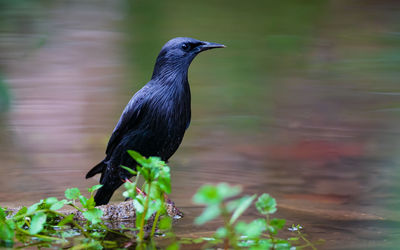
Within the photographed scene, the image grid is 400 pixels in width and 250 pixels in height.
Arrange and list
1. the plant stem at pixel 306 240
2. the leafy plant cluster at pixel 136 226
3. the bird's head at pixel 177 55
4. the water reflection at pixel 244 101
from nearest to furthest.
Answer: the leafy plant cluster at pixel 136 226 < the plant stem at pixel 306 240 < the bird's head at pixel 177 55 < the water reflection at pixel 244 101

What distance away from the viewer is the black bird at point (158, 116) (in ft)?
13.9

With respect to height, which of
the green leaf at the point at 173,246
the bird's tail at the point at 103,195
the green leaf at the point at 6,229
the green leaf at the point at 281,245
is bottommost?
the bird's tail at the point at 103,195

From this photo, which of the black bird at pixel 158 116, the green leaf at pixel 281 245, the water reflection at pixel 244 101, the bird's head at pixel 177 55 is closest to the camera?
the green leaf at pixel 281 245

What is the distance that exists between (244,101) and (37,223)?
530 cm

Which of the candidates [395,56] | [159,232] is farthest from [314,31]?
[159,232]

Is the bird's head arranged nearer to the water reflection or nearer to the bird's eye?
the bird's eye

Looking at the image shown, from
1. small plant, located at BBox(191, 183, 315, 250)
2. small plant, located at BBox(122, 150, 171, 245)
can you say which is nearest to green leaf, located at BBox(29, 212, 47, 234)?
small plant, located at BBox(122, 150, 171, 245)

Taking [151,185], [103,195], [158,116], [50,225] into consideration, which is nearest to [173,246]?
[151,185]

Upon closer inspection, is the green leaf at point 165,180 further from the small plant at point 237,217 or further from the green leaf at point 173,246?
the green leaf at point 173,246

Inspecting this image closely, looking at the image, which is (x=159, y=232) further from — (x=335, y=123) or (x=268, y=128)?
(x=335, y=123)

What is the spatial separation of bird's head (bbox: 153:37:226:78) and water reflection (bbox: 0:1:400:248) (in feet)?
3.32

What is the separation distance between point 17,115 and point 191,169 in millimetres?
2991

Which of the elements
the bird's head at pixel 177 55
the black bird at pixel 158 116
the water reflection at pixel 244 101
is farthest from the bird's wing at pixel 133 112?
the water reflection at pixel 244 101

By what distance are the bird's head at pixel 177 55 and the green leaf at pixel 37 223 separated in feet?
5.25
